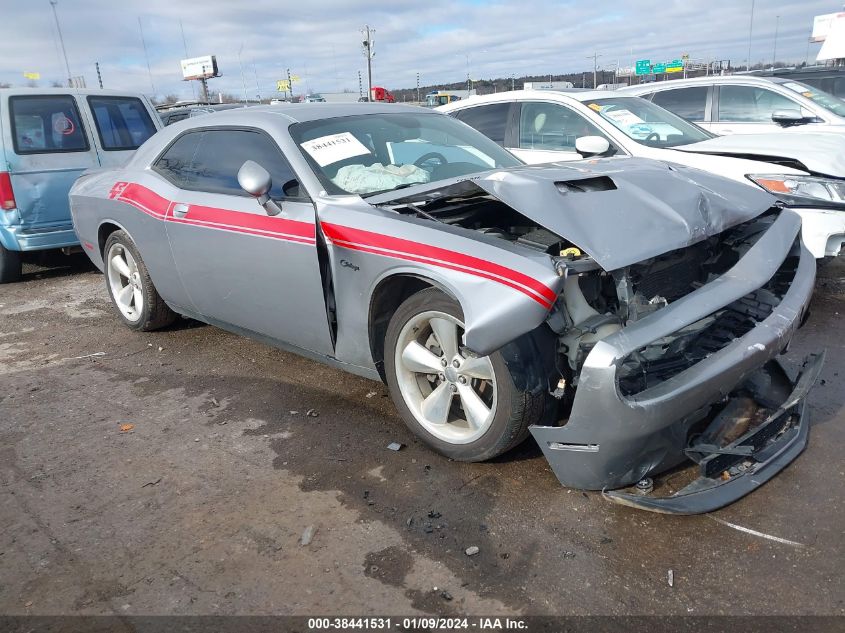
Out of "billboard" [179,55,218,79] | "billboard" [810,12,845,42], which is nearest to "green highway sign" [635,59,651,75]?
"billboard" [810,12,845,42]

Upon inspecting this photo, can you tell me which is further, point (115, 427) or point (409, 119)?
point (409, 119)

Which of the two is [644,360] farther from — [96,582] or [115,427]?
[115,427]

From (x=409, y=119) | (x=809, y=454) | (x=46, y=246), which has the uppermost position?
(x=409, y=119)

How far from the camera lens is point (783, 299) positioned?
9.95 feet

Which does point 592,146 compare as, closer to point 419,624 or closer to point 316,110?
point 316,110

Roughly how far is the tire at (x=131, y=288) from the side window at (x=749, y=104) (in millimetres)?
6651

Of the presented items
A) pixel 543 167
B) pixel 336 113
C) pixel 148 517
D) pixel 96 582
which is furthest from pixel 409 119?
pixel 96 582

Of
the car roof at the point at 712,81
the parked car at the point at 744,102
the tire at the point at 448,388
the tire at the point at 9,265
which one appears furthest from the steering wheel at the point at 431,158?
the tire at the point at 9,265

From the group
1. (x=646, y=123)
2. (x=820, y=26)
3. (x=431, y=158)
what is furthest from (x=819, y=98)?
(x=820, y=26)

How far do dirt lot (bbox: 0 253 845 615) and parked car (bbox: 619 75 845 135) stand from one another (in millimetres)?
4659

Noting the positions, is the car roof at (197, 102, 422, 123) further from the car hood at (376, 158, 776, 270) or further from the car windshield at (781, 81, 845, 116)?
the car windshield at (781, 81, 845, 116)

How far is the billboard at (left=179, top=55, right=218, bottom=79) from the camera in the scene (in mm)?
47656

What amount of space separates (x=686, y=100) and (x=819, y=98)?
154cm

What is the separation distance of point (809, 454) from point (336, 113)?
3059 mm
